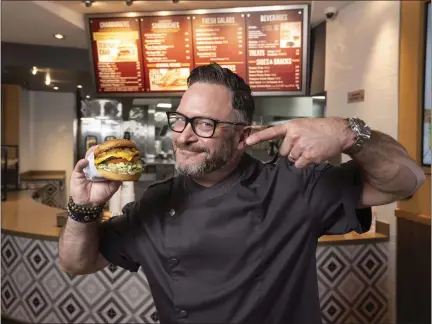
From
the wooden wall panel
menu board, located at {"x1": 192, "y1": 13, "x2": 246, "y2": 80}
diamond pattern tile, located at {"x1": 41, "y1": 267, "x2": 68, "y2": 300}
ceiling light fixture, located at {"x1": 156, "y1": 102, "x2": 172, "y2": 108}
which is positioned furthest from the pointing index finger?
ceiling light fixture, located at {"x1": 156, "y1": 102, "x2": 172, "y2": 108}

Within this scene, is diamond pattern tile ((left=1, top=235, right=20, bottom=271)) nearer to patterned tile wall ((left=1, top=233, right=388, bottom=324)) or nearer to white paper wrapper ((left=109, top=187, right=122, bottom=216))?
patterned tile wall ((left=1, top=233, right=388, bottom=324))

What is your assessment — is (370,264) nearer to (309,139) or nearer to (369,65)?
(369,65)

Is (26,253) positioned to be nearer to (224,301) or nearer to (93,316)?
(93,316)

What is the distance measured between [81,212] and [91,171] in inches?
4.7

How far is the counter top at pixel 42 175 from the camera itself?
6.41 m

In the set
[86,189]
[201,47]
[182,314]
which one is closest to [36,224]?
[201,47]

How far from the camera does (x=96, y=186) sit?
3.89 feet

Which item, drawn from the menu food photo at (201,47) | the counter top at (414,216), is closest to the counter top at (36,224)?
the counter top at (414,216)

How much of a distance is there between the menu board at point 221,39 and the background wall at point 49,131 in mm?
4070

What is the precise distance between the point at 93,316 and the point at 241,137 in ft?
6.33

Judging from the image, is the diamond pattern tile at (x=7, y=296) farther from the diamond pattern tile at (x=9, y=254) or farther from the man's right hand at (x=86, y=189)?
the man's right hand at (x=86, y=189)

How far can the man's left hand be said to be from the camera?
0.97m

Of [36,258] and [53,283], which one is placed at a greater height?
[36,258]

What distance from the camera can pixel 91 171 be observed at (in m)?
1.17
